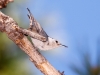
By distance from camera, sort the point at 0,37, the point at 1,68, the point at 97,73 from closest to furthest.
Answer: the point at 97,73 → the point at 1,68 → the point at 0,37

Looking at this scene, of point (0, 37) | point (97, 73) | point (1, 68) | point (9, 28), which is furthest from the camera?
point (0, 37)

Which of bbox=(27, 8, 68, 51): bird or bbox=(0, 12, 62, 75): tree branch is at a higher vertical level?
bbox=(27, 8, 68, 51): bird

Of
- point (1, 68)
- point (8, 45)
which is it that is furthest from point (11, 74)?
point (8, 45)

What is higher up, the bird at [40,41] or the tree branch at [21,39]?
the bird at [40,41]

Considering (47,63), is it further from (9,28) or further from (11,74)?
(11,74)

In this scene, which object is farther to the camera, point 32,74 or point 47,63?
point 32,74

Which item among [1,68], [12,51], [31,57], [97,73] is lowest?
[31,57]

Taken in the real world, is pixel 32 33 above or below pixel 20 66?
below

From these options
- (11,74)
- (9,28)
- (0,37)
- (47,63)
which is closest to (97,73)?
(47,63)

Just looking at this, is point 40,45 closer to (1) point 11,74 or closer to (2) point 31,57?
(2) point 31,57
